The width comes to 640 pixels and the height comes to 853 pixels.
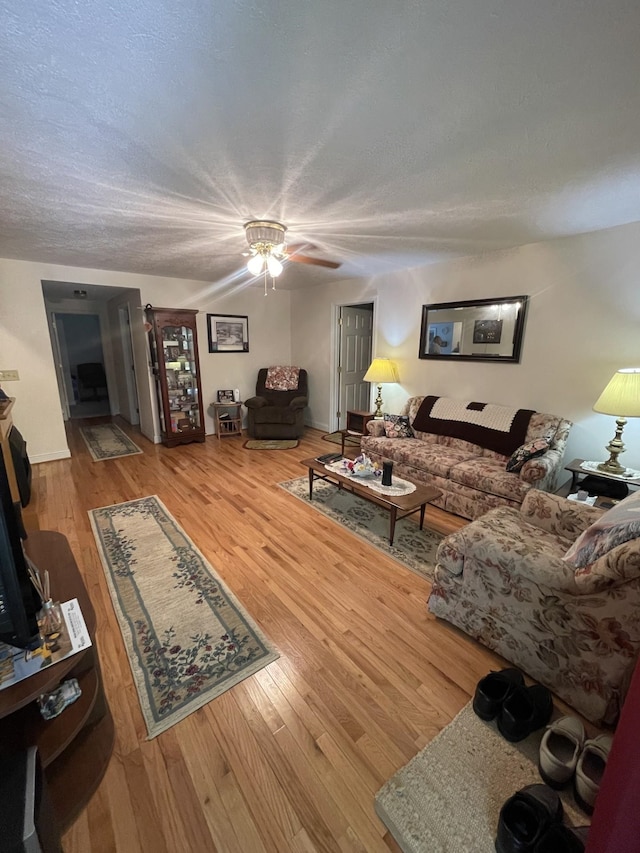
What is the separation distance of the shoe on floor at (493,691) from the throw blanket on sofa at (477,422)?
215cm

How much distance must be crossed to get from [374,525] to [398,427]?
55.0 inches

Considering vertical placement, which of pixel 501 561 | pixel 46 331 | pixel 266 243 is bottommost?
pixel 501 561

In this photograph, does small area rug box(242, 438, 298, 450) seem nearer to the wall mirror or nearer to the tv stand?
the wall mirror

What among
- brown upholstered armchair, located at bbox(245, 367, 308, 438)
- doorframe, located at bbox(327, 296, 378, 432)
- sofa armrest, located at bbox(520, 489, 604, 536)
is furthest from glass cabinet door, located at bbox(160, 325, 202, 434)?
sofa armrest, located at bbox(520, 489, 604, 536)

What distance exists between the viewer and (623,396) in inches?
96.0

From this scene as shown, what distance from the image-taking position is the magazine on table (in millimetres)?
1049

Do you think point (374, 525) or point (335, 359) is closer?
point (374, 525)

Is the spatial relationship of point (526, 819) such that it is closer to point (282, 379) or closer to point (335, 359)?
point (335, 359)

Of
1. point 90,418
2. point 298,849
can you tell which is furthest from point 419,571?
point 90,418

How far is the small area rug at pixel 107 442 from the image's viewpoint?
4.63 metres

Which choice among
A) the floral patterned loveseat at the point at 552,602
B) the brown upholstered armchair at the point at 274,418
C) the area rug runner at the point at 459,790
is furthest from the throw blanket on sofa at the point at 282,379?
the area rug runner at the point at 459,790

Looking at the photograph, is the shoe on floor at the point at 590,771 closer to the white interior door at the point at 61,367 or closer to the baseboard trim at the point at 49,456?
the baseboard trim at the point at 49,456

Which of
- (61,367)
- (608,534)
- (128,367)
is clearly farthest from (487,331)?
(61,367)

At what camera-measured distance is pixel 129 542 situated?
8.66 feet
